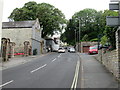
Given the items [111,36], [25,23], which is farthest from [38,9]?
[111,36]

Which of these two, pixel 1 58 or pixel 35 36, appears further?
pixel 35 36

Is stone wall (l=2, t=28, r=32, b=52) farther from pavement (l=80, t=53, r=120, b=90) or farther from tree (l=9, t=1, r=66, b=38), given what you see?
pavement (l=80, t=53, r=120, b=90)

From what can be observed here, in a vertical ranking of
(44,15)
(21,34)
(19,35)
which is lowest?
(19,35)

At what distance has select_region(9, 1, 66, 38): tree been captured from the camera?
47281 mm

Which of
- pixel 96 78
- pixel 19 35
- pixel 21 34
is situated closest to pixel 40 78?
pixel 96 78

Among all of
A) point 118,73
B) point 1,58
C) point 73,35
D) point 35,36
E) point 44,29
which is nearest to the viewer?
point 118,73

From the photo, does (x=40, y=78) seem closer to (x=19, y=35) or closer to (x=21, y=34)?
(x=21, y=34)

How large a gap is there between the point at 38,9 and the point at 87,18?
2475cm

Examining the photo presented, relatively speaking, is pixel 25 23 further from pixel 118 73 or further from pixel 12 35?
pixel 118 73

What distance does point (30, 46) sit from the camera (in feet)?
113

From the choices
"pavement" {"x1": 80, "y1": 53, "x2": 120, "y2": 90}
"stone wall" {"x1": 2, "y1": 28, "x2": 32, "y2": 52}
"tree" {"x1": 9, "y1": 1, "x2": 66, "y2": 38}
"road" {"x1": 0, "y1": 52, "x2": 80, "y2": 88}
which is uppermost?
"tree" {"x1": 9, "y1": 1, "x2": 66, "y2": 38}

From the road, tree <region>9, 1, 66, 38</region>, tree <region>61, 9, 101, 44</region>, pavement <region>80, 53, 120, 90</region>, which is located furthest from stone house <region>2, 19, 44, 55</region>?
tree <region>61, 9, 101, 44</region>

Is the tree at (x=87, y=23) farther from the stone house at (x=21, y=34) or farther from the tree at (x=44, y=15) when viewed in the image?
the stone house at (x=21, y=34)

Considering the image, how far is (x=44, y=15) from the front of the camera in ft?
155
